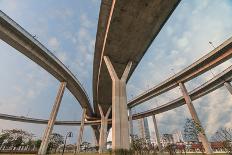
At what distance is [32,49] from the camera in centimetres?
2633

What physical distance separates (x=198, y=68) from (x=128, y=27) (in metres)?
20.2

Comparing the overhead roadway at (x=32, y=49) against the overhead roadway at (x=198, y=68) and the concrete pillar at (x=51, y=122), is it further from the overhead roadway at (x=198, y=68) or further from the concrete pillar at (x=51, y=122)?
the overhead roadway at (x=198, y=68)

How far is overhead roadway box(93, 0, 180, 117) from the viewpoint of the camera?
1672cm

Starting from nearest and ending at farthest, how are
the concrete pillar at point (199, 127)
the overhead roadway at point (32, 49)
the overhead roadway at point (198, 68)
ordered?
the overhead roadway at point (32, 49) < the overhead roadway at point (198, 68) < the concrete pillar at point (199, 127)

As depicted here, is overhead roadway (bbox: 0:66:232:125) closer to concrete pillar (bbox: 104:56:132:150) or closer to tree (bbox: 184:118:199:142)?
tree (bbox: 184:118:199:142)

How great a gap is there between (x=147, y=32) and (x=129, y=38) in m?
2.38

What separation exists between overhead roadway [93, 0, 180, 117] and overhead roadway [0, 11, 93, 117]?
31.0ft

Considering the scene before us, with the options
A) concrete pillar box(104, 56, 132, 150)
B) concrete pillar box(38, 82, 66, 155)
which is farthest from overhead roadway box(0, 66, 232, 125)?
concrete pillar box(38, 82, 66, 155)

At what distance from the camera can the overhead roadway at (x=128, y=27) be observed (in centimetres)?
1672

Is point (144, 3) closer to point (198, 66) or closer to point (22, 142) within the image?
point (198, 66)

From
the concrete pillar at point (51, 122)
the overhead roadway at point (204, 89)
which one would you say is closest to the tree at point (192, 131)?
the overhead roadway at point (204, 89)

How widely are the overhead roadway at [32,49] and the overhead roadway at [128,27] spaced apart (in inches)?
372

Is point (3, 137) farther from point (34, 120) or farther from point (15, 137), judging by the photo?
point (34, 120)

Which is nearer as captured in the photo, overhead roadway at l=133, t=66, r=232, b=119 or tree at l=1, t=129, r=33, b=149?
overhead roadway at l=133, t=66, r=232, b=119
